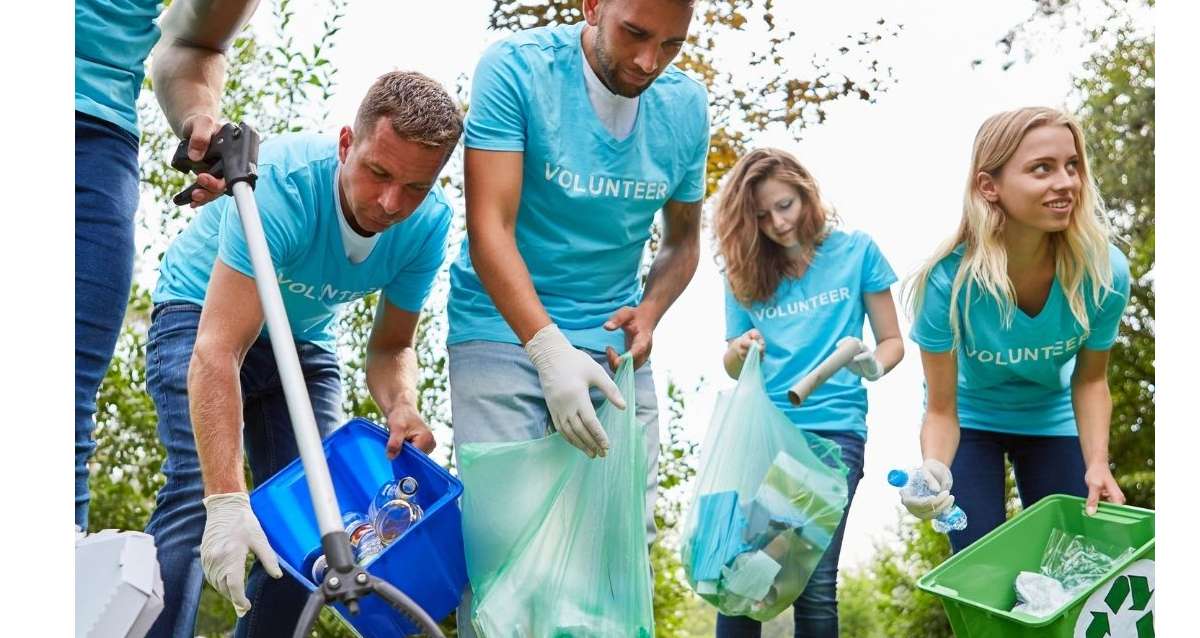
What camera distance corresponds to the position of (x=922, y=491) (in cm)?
220

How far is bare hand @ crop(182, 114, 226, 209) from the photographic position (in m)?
1.68

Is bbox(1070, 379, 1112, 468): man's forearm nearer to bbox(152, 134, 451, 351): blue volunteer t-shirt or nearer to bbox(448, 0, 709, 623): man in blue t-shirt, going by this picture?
bbox(448, 0, 709, 623): man in blue t-shirt

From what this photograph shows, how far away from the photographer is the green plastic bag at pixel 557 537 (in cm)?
171

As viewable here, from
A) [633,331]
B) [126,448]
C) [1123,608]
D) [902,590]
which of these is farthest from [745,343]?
[126,448]

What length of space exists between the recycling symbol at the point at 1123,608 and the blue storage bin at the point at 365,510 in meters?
0.98

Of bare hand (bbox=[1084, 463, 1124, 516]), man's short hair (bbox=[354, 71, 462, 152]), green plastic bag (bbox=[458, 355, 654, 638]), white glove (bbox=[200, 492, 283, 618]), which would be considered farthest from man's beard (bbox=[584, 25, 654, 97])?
bare hand (bbox=[1084, 463, 1124, 516])

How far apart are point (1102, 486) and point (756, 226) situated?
98 centimetres

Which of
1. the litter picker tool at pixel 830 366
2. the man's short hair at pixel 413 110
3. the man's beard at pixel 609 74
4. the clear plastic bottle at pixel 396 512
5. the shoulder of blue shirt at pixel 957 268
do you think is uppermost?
the man's beard at pixel 609 74

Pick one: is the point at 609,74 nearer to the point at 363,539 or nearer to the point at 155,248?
the point at 363,539

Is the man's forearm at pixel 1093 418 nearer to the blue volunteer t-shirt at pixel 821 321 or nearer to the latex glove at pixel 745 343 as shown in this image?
the blue volunteer t-shirt at pixel 821 321

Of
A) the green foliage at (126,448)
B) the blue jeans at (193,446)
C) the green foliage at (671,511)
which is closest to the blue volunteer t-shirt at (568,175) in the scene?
the blue jeans at (193,446)
